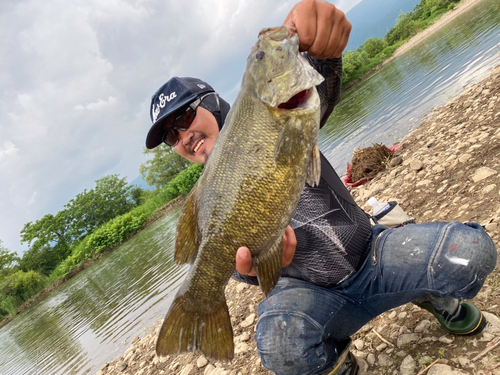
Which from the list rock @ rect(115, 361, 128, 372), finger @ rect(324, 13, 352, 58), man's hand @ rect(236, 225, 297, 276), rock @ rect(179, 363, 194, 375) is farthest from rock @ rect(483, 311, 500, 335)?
rock @ rect(115, 361, 128, 372)

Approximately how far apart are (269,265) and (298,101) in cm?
110

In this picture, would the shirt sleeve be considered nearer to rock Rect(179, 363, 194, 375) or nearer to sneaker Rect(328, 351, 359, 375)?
sneaker Rect(328, 351, 359, 375)

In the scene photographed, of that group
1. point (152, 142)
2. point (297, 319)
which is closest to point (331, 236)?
point (297, 319)

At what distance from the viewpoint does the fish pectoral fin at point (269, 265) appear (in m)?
2.06

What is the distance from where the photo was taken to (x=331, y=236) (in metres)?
2.46

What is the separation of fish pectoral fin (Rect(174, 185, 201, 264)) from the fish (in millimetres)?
15

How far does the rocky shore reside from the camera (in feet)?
7.71

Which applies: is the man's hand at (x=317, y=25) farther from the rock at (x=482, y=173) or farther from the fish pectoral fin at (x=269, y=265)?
the rock at (x=482, y=173)

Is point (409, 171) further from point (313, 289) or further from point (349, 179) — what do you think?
point (313, 289)

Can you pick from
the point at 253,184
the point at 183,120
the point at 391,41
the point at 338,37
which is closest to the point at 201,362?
the point at 183,120

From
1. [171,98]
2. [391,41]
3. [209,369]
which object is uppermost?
[391,41]

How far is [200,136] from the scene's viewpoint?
10.5 ft

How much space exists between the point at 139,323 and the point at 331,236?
7.78 m

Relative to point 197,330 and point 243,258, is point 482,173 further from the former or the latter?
point 197,330
